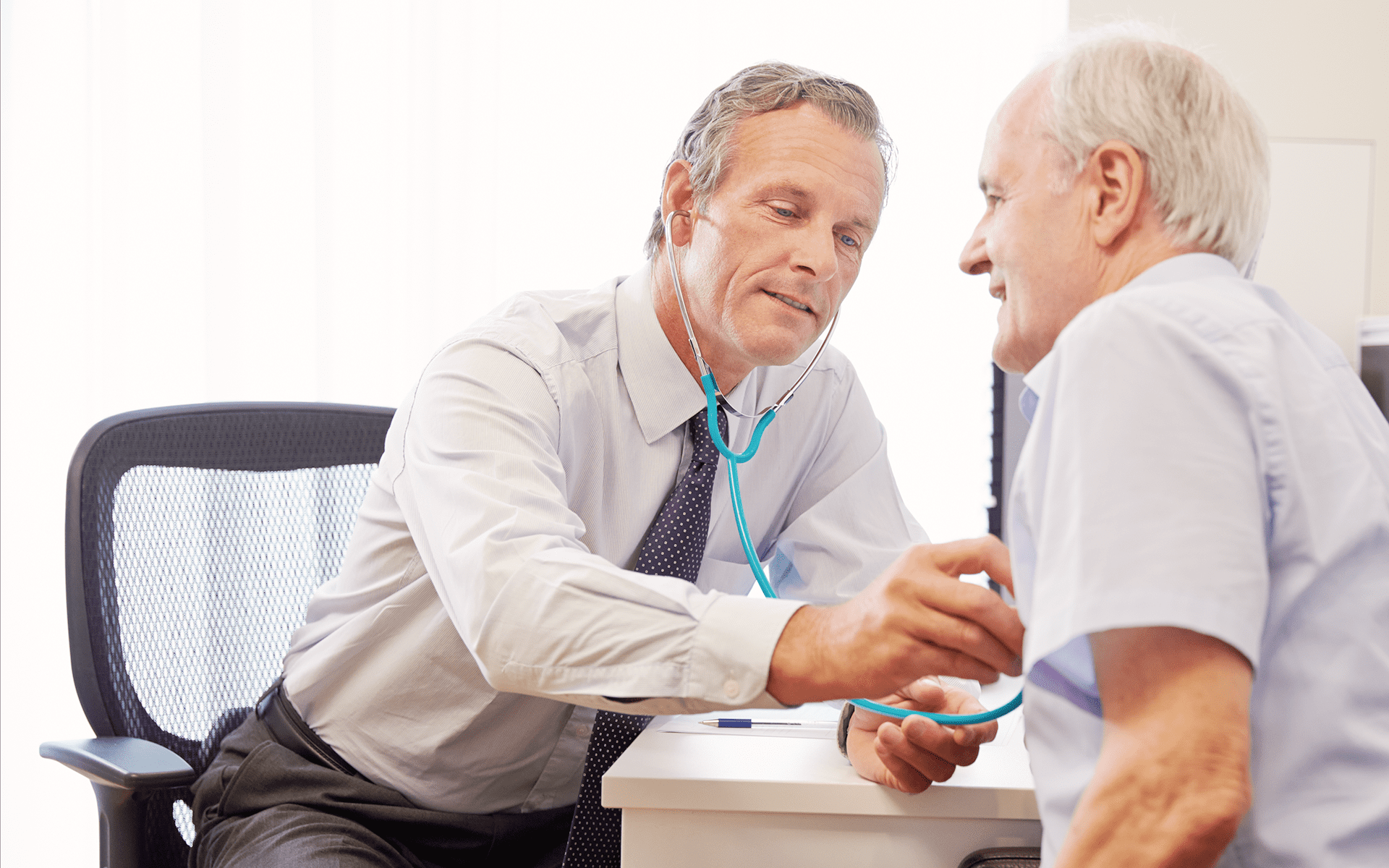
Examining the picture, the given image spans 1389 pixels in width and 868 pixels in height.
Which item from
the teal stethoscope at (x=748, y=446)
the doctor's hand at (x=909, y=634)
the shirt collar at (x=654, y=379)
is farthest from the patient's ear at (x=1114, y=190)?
the shirt collar at (x=654, y=379)

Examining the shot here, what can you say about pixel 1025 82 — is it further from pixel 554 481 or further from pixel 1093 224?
pixel 554 481

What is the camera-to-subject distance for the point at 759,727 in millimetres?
1091

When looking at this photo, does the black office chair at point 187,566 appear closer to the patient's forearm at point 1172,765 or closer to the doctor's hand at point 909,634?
the doctor's hand at point 909,634

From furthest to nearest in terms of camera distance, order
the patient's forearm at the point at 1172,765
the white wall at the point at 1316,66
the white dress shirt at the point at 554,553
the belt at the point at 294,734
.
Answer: the white wall at the point at 1316,66
the belt at the point at 294,734
the white dress shirt at the point at 554,553
the patient's forearm at the point at 1172,765

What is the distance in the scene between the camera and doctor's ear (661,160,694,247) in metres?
1.30

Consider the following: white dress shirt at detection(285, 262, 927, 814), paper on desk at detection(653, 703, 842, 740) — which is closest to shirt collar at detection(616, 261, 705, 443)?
white dress shirt at detection(285, 262, 927, 814)

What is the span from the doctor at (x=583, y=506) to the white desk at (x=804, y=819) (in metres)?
0.04

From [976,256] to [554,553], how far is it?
488 millimetres

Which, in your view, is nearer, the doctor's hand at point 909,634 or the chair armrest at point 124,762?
the doctor's hand at point 909,634

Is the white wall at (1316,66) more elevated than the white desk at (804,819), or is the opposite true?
the white wall at (1316,66)

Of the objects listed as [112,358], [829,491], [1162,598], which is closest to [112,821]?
[829,491]

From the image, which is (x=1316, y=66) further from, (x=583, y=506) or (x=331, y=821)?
(x=331, y=821)

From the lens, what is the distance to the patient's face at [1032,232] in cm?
77

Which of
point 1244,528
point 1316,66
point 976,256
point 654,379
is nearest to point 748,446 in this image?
point 654,379
